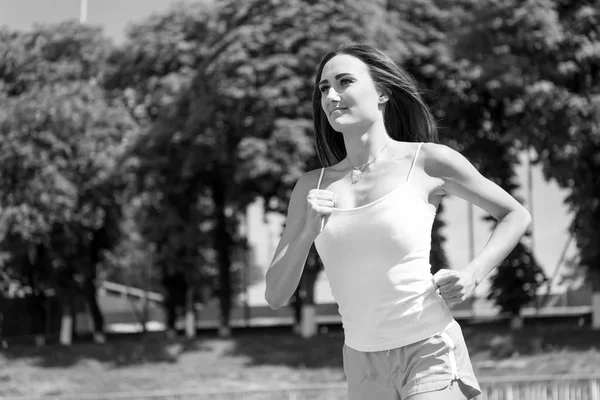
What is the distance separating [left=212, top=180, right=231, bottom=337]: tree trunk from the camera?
30.7 meters

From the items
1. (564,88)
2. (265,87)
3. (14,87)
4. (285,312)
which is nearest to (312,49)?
(265,87)

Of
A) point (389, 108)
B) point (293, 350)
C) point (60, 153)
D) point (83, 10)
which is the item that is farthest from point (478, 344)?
point (389, 108)

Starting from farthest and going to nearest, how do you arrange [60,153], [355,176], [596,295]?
[60,153] < [596,295] < [355,176]

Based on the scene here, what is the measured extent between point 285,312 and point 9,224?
1910 cm

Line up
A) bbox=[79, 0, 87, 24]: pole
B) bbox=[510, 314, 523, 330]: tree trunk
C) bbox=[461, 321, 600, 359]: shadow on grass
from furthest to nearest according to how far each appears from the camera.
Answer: bbox=[79, 0, 87, 24]: pole
bbox=[510, 314, 523, 330]: tree trunk
bbox=[461, 321, 600, 359]: shadow on grass

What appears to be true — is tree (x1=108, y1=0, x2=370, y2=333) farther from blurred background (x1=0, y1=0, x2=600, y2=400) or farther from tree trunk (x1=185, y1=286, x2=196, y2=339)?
tree trunk (x1=185, y1=286, x2=196, y2=339)

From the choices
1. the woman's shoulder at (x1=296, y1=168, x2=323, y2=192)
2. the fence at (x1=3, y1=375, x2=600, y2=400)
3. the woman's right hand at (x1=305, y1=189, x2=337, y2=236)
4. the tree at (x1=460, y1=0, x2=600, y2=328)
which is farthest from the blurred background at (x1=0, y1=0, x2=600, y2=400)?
the woman's right hand at (x1=305, y1=189, x2=337, y2=236)

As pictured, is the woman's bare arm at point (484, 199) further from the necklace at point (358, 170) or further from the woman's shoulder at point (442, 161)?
the necklace at point (358, 170)

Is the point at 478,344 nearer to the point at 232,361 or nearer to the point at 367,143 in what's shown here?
the point at 232,361

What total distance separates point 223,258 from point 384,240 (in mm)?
28890

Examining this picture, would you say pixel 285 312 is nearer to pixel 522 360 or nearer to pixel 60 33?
pixel 60 33

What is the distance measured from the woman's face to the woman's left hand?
565 millimetres

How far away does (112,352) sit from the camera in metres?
27.7

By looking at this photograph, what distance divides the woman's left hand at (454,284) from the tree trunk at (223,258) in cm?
2817
